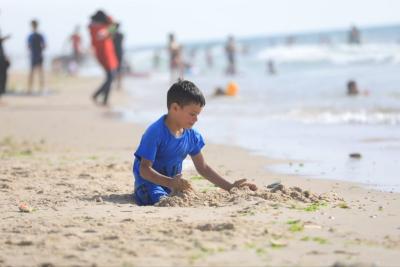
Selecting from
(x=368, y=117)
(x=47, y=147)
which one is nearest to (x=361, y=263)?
(x=47, y=147)

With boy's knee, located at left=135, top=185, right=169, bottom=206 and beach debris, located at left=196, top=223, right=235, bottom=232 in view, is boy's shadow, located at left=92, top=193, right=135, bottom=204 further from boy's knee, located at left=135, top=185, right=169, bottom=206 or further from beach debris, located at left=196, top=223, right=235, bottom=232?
beach debris, located at left=196, top=223, right=235, bottom=232

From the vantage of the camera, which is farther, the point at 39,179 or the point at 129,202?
the point at 39,179

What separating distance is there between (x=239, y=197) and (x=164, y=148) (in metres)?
0.62

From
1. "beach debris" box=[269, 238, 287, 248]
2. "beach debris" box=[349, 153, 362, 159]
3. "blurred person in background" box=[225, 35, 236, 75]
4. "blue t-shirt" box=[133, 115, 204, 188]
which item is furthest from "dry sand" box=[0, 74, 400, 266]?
"blurred person in background" box=[225, 35, 236, 75]

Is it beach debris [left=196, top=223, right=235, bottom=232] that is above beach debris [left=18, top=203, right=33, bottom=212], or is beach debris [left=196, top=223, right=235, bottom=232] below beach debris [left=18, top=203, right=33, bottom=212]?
above

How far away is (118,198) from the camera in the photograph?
5.51m

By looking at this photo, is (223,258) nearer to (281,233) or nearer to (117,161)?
(281,233)

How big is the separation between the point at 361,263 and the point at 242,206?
164 centimetres

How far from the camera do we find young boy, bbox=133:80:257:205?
5023 millimetres

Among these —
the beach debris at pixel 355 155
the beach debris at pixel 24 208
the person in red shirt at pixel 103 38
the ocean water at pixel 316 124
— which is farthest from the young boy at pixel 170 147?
the person in red shirt at pixel 103 38

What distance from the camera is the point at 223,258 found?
3.63 meters

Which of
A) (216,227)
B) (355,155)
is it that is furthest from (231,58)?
(216,227)

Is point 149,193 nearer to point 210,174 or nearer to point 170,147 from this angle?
point 170,147

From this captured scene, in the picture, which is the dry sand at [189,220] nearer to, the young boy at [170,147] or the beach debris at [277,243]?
the beach debris at [277,243]
